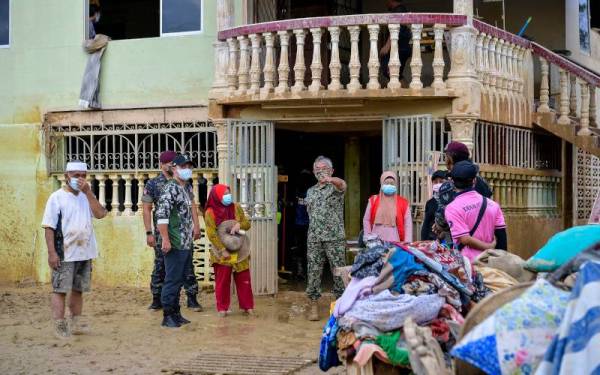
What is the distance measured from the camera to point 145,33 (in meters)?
17.7

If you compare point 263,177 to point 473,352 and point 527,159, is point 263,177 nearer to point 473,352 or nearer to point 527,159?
point 527,159

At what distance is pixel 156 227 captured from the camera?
31.6 ft

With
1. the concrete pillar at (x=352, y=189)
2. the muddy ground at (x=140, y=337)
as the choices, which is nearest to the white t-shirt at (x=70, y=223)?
the muddy ground at (x=140, y=337)

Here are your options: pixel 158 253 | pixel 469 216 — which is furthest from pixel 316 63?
pixel 469 216

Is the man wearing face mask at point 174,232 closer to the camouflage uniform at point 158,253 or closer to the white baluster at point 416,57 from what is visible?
the camouflage uniform at point 158,253

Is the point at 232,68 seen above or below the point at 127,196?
above

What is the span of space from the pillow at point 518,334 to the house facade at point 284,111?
6831mm

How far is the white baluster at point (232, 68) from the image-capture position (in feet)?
36.8

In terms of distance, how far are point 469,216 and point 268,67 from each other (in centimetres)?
493

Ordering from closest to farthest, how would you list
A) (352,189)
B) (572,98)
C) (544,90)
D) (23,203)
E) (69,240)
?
(69,240) < (544,90) < (572,98) < (23,203) < (352,189)

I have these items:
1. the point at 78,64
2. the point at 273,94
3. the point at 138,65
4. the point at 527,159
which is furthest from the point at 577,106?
the point at 78,64

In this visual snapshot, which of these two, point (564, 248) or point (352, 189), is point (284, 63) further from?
point (564, 248)

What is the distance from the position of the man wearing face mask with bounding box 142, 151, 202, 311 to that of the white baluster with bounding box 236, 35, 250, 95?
1712mm

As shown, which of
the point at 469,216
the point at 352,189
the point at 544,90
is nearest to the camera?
the point at 469,216
